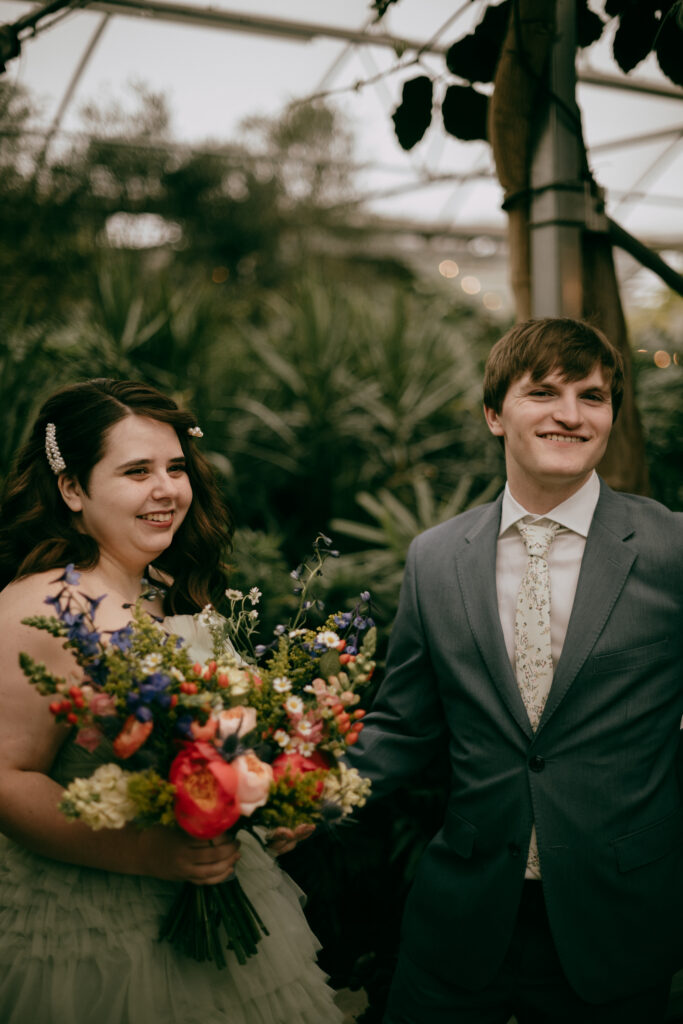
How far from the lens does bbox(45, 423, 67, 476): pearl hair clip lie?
1562 millimetres

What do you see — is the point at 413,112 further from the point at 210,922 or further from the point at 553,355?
the point at 210,922

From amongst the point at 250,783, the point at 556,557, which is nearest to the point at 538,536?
the point at 556,557

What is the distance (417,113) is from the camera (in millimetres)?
1882

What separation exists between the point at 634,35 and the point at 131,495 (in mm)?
1520

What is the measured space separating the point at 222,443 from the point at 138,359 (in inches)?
25.1

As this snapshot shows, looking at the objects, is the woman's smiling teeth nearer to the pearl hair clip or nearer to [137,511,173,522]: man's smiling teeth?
[137,511,173,522]: man's smiling teeth

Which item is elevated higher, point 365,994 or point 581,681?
point 581,681

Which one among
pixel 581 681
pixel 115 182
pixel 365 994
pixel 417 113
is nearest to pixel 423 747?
pixel 581 681

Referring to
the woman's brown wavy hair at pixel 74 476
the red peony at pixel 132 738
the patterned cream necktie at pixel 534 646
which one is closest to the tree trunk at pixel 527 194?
the patterned cream necktie at pixel 534 646

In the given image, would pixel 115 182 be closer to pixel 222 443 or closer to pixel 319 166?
pixel 319 166

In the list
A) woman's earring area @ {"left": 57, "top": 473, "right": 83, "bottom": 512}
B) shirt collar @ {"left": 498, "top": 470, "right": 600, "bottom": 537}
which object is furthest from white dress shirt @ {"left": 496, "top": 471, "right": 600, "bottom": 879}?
woman's earring area @ {"left": 57, "top": 473, "right": 83, "bottom": 512}

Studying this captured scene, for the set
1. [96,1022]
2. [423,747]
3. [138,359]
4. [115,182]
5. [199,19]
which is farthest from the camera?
[115,182]

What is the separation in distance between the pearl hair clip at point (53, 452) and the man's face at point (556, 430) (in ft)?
3.01

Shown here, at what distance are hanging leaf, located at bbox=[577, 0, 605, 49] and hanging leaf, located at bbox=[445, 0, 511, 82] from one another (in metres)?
0.22
